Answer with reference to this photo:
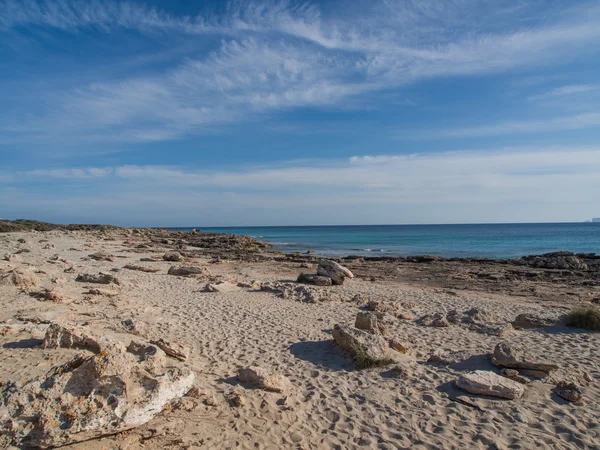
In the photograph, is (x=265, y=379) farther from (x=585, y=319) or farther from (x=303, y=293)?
(x=585, y=319)

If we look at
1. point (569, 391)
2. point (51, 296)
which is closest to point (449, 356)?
point (569, 391)

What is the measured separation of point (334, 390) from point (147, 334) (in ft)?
15.0

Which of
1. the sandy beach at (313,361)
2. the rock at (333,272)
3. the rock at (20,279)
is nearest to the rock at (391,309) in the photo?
the sandy beach at (313,361)

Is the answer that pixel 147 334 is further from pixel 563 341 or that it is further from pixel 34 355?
pixel 563 341

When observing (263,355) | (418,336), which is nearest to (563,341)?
(418,336)

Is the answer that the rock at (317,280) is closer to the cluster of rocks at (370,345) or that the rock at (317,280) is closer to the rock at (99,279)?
the rock at (99,279)

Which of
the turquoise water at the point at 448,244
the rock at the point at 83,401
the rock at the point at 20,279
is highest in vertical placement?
the rock at the point at 20,279

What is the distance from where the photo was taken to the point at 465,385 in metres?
6.24

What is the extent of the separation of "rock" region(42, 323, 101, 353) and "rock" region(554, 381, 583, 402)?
24.6ft

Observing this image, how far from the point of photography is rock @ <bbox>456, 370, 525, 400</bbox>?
6059 millimetres

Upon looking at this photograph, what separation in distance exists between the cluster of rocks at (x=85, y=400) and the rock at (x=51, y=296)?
578 centimetres

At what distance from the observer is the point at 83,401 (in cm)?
454

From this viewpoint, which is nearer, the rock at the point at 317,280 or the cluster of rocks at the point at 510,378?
the cluster of rocks at the point at 510,378

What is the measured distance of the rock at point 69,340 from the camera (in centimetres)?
643
